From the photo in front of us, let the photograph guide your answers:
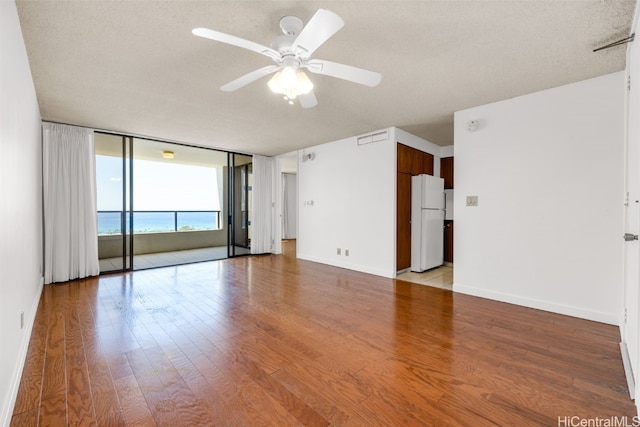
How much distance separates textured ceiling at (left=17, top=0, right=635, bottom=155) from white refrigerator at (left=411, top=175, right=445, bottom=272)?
130cm

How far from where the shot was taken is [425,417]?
150cm

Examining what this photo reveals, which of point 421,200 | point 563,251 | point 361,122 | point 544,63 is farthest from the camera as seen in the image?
point 421,200

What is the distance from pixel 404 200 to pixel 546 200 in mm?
2059

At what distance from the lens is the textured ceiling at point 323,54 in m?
1.88

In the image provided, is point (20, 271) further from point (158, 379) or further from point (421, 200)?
point (421, 200)

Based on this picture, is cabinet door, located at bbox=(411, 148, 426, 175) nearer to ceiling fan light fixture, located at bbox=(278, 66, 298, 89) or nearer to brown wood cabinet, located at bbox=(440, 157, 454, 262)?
brown wood cabinet, located at bbox=(440, 157, 454, 262)

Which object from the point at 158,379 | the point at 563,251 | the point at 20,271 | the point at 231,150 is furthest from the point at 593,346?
the point at 231,150

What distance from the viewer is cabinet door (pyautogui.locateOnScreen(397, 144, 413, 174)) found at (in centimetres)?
471

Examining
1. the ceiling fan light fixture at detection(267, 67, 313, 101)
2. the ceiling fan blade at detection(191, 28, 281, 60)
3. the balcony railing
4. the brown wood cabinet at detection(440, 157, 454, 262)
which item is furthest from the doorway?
the brown wood cabinet at detection(440, 157, 454, 262)

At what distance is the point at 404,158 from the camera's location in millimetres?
4824

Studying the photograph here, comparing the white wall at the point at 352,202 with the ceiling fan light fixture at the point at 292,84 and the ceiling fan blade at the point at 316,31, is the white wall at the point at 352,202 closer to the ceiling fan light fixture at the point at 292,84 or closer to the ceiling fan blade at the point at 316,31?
the ceiling fan light fixture at the point at 292,84

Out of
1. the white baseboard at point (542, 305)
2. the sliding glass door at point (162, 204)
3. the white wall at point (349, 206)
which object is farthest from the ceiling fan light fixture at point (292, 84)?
the sliding glass door at point (162, 204)

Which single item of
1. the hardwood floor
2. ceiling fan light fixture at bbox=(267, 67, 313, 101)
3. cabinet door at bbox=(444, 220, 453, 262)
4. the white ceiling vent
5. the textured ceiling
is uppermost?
the textured ceiling

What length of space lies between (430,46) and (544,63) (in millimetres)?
1183
